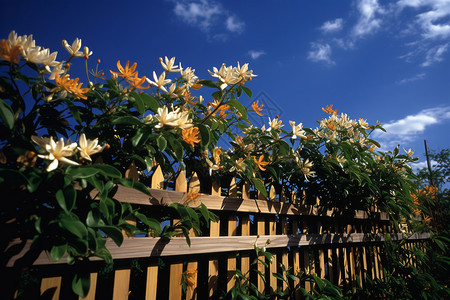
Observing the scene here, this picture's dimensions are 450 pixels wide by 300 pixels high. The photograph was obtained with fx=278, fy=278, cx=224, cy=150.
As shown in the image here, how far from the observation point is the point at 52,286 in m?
1.11

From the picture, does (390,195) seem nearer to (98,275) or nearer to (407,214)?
(407,214)

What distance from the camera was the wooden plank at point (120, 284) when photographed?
1269 mm

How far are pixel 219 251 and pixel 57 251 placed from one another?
36.5 inches

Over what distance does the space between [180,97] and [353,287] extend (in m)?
2.52

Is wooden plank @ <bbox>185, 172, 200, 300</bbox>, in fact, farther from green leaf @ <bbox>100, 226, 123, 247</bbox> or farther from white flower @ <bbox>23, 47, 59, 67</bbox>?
white flower @ <bbox>23, 47, 59, 67</bbox>

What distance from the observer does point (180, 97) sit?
1.48 metres

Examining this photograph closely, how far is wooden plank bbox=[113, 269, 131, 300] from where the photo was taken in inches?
49.9

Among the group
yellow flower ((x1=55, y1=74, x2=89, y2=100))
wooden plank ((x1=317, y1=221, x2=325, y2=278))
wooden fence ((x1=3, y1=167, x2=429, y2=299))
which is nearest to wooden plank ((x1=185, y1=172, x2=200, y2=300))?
wooden fence ((x1=3, y1=167, x2=429, y2=299))

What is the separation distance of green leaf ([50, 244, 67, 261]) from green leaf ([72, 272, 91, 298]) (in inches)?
6.9

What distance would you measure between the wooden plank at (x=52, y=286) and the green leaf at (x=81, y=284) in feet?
0.69

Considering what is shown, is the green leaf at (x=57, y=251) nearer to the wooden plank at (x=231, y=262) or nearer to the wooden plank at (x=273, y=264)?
the wooden plank at (x=231, y=262)

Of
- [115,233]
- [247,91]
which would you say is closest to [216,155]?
[247,91]

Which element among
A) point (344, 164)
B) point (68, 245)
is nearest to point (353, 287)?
point (344, 164)

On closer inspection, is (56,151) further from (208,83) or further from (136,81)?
(208,83)
